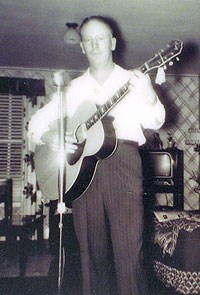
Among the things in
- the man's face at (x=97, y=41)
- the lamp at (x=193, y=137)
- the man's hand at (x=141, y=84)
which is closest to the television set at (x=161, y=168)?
the lamp at (x=193, y=137)

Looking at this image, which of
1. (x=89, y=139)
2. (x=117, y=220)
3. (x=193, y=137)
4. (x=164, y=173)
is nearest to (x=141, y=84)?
(x=89, y=139)

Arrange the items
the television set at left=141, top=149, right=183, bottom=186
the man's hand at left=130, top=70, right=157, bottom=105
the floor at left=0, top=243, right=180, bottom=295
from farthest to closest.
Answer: the television set at left=141, top=149, right=183, bottom=186 → the floor at left=0, top=243, right=180, bottom=295 → the man's hand at left=130, top=70, right=157, bottom=105

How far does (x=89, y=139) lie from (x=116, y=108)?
7.8 inches

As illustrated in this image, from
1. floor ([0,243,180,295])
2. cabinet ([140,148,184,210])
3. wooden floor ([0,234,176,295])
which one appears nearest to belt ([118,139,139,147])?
floor ([0,243,180,295])

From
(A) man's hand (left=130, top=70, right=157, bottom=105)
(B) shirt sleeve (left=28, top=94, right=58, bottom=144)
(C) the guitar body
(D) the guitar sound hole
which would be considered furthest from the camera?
(B) shirt sleeve (left=28, top=94, right=58, bottom=144)

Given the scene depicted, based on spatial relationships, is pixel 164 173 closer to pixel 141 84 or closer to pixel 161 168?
pixel 161 168

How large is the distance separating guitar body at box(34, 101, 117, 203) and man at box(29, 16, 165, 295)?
0.12 ft

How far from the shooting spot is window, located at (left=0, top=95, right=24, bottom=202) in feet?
16.0

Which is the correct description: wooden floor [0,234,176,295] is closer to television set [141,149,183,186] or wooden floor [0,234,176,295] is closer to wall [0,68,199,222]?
television set [141,149,183,186]

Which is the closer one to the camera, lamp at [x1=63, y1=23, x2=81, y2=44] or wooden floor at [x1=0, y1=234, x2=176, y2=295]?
wooden floor at [x1=0, y1=234, x2=176, y2=295]

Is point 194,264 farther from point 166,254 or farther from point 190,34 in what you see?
point 190,34

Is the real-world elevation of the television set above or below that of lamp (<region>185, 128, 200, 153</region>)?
below

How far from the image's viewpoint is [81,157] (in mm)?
1698

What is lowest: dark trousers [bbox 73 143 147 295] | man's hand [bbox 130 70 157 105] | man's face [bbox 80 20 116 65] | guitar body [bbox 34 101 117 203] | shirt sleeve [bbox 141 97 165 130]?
dark trousers [bbox 73 143 147 295]
